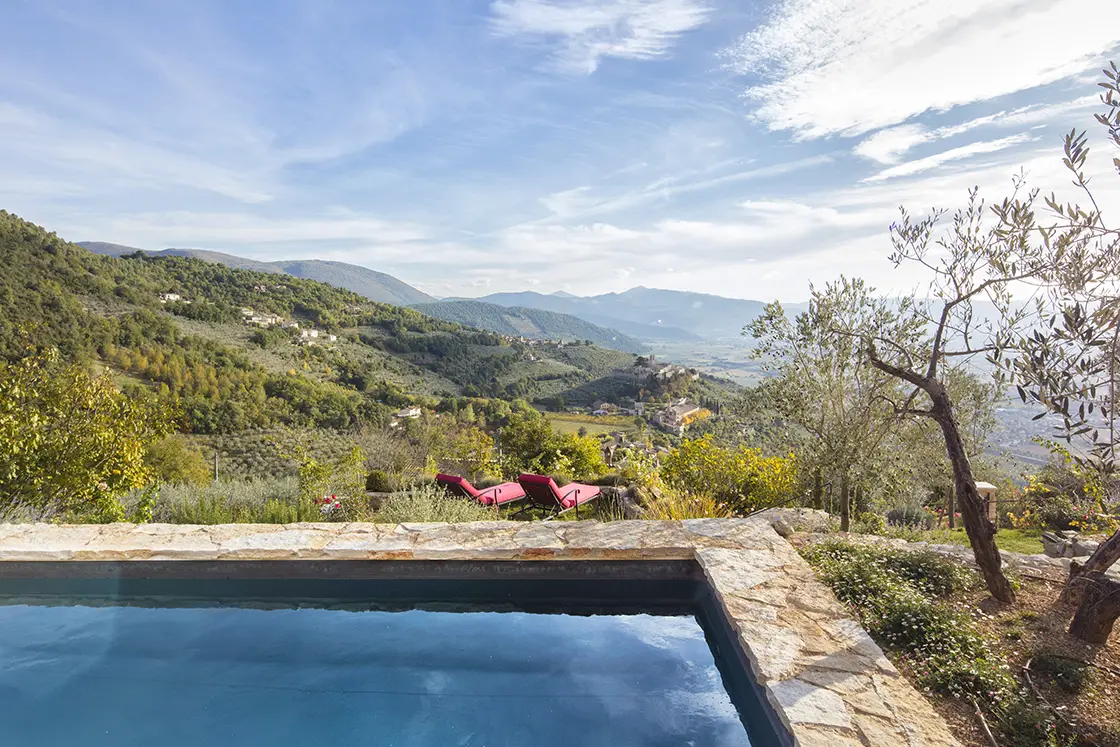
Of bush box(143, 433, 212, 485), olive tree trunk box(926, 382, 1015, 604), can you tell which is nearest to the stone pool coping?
olive tree trunk box(926, 382, 1015, 604)

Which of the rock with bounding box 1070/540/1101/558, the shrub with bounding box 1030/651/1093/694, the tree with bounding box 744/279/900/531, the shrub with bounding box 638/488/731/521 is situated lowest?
the shrub with bounding box 638/488/731/521

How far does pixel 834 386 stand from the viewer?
5664mm

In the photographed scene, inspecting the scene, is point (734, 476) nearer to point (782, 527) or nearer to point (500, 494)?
point (782, 527)

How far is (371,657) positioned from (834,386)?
189 inches

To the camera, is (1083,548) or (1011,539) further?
(1011,539)

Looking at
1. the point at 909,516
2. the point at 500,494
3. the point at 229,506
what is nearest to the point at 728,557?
the point at 500,494

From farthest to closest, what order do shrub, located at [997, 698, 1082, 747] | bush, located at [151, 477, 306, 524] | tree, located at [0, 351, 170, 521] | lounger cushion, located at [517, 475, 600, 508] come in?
lounger cushion, located at [517, 475, 600, 508] < bush, located at [151, 477, 306, 524] < tree, located at [0, 351, 170, 521] < shrub, located at [997, 698, 1082, 747]

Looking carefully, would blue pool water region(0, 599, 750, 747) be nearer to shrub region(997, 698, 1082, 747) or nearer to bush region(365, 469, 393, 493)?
shrub region(997, 698, 1082, 747)

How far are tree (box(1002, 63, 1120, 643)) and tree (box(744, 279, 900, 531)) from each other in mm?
2278

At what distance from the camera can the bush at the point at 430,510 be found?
19.4 ft

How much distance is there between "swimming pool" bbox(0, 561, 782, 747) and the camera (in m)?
3.17

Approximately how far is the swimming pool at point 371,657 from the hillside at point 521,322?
391ft

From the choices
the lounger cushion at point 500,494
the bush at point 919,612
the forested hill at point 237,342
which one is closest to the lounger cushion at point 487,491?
the lounger cushion at point 500,494

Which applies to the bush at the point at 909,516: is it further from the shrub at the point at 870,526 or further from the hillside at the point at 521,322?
the hillside at the point at 521,322
